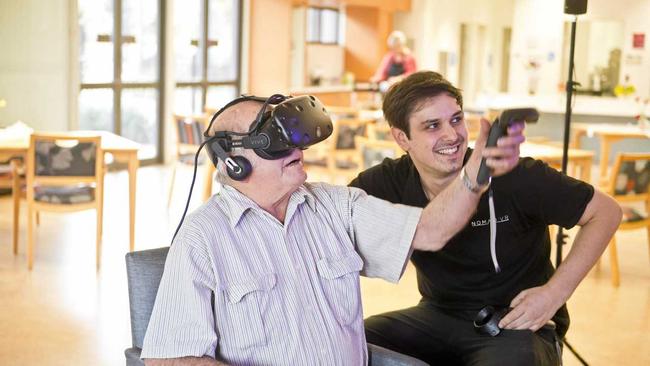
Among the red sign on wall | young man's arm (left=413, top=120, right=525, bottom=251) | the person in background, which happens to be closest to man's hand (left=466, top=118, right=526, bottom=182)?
young man's arm (left=413, top=120, right=525, bottom=251)

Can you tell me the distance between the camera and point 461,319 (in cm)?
265

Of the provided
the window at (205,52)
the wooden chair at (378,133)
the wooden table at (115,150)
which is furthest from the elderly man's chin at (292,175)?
the window at (205,52)

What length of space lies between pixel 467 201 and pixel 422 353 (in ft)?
2.26

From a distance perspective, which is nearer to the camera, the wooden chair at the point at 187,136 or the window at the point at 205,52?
the wooden chair at the point at 187,136

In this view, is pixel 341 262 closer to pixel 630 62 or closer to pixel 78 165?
pixel 78 165

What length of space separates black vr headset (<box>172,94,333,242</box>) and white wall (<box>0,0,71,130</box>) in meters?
6.44

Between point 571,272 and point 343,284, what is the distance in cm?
66

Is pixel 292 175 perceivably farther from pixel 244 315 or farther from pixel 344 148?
pixel 344 148

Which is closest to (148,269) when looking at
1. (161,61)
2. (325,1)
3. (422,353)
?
(422,353)

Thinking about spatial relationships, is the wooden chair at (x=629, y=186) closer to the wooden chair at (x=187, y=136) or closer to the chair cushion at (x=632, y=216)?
the chair cushion at (x=632, y=216)

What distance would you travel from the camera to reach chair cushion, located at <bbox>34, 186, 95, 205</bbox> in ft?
18.3

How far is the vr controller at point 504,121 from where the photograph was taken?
204cm

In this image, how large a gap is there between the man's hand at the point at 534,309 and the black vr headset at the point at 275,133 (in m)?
0.70

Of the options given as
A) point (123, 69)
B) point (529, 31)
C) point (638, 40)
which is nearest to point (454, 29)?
point (529, 31)
